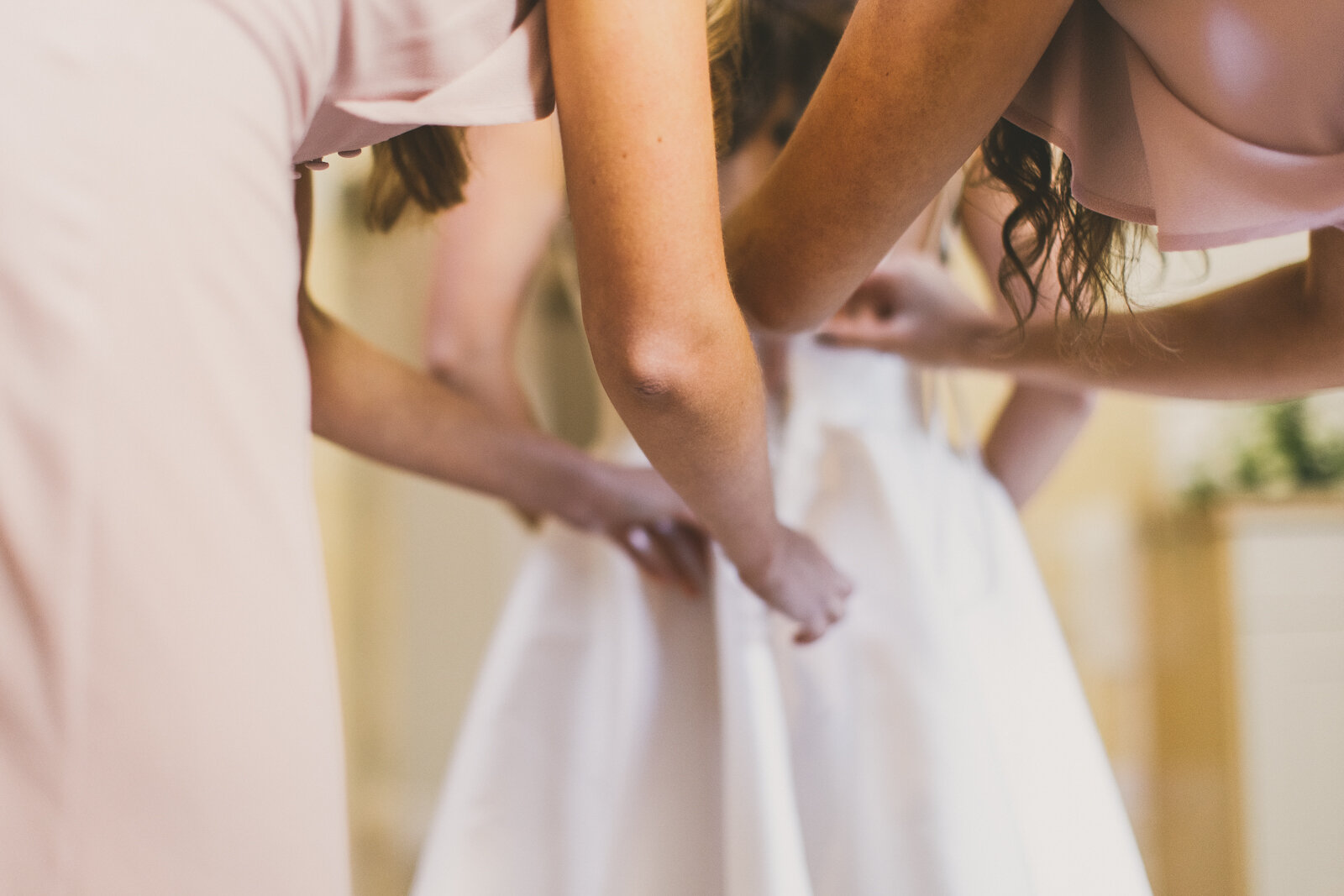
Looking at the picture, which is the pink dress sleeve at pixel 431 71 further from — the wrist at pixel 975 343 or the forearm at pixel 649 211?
the wrist at pixel 975 343

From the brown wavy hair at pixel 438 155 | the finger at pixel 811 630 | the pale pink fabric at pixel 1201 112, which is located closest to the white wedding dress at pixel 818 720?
the finger at pixel 811 630

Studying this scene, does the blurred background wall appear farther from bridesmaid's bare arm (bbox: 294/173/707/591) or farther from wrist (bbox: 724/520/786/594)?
wrist (bbox: 724/520/786/594)

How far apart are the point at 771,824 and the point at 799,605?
16cm

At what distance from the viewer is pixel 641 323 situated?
0.48m

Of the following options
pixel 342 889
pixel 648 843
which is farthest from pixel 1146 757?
pixel 342 889

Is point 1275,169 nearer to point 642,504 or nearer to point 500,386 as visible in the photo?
point 642,504

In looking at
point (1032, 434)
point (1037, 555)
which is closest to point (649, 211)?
point (1032, 434)

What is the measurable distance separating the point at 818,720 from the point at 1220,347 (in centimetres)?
41

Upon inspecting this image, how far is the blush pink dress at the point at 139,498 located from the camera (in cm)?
35

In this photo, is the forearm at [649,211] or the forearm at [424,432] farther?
the forearm at [424,432]

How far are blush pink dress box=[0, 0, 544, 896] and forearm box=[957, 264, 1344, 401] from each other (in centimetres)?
48

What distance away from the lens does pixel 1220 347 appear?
0.65 metres

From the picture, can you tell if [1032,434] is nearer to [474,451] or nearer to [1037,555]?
[474,451]

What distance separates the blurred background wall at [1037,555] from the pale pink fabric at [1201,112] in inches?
71.8
